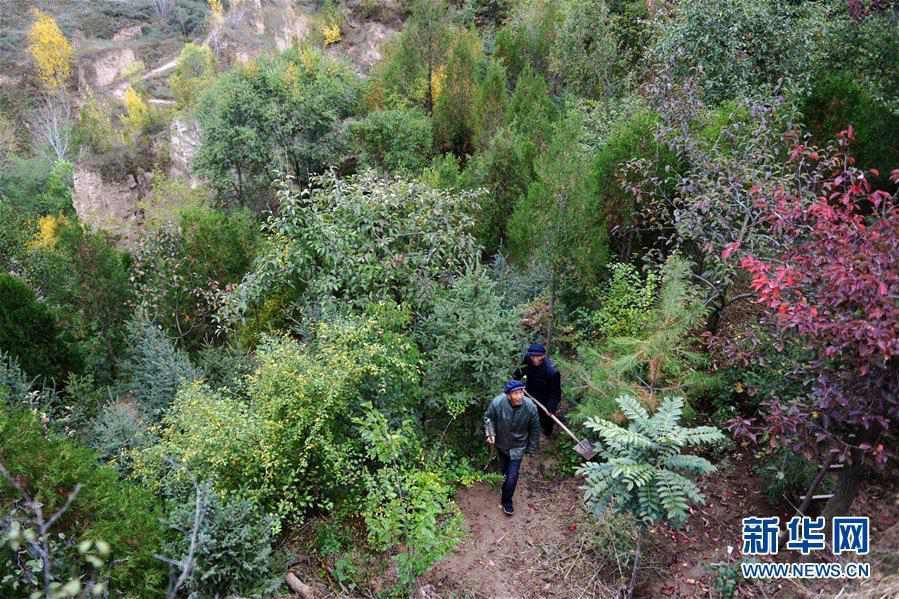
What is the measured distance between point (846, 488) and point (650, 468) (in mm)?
1831

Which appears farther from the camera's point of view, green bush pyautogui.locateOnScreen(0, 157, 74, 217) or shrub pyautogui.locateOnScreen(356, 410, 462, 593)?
green bush pyautogui.locateOnScreen(0, 157, 74, 217)

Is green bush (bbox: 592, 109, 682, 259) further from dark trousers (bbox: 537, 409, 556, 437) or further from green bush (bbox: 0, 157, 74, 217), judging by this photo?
green bush (bbox: 0, 157, 74, 217)

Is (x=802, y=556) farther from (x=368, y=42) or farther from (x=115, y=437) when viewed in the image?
(x=368, y=42)

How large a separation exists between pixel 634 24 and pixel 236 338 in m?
13.3

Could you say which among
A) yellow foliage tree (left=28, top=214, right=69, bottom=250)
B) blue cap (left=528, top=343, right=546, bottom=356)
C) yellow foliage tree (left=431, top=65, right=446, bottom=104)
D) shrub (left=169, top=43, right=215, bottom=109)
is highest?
yellow foliage tree (left=431, top=65, right=446, bottom=104)

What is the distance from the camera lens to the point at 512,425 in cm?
535

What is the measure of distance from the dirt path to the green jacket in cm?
72

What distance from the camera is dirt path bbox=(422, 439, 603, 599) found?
4.91 m

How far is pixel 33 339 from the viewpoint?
8.23 m

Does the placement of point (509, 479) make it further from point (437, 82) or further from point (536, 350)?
point (437, 82)

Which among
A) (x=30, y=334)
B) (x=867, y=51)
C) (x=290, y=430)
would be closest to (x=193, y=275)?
(x=30, y=334)

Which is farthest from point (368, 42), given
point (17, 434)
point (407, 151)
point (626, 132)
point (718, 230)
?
point (17, 434)

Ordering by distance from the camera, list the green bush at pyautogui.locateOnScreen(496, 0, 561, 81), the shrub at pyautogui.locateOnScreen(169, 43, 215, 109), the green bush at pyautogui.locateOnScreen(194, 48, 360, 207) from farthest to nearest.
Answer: the shrub at pyautogui.locateOnScreen(169, 43, 215, 109) < the green bush at pyautogui.locateOnScreen(496, 0, 561, 81) < the green bush at pyautogui.locateOnScreen(194, 48, 360, 207)

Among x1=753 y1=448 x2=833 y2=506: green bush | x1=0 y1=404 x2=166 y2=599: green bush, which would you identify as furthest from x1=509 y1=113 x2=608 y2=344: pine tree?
x1=0 y1=404 x2=166 y2=599: green bush
